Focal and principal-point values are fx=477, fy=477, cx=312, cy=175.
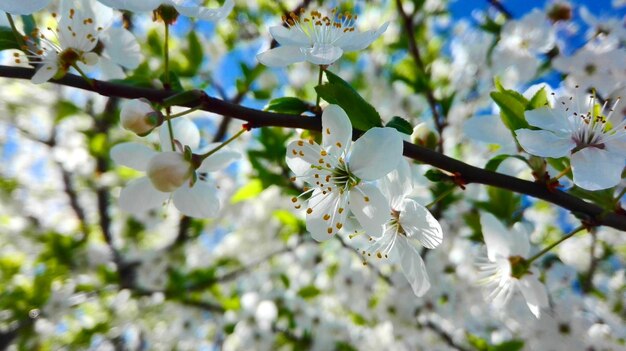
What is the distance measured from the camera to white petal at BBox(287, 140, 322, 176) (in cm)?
86

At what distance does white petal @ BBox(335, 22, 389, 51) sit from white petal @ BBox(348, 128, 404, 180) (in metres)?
0.16

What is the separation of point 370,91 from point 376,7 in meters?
0.62

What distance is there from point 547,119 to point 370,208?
0.34 metres

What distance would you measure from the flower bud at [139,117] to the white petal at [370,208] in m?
0.36

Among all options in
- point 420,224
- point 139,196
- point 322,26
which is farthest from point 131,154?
point 420,224

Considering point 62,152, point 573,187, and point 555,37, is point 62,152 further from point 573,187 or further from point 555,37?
point 573,187

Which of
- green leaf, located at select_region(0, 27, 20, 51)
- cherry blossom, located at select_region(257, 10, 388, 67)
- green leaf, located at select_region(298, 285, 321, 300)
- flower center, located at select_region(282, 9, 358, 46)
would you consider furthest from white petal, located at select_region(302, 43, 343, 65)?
green leaf, located at select_region(298, 285, 321, 300)

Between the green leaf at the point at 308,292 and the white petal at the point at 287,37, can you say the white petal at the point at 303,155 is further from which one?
the green leaf at the point at 308,292

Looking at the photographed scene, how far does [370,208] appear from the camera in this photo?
81 cm

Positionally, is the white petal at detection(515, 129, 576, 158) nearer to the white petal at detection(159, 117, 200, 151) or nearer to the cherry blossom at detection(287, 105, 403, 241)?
the cherry blossom at detection(287, 105, 403, 241)

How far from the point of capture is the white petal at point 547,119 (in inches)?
31.8

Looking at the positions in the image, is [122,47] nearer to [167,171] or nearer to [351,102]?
[167,171]

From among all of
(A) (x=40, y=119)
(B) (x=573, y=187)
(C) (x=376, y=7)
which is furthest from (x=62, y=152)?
(B) (x=573, y=187)

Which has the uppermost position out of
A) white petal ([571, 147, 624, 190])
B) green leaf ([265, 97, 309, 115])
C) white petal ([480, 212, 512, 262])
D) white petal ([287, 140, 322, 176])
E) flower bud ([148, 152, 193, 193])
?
green leaf ([265, 97, 309, 115])
